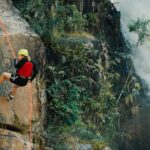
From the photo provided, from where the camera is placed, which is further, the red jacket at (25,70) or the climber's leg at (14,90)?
the climber's leg at (14,90)

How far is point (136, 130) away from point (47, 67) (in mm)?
7363

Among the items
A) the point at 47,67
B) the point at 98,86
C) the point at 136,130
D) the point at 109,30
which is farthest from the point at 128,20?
the point at 47,67

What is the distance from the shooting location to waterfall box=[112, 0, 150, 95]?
68.7ft

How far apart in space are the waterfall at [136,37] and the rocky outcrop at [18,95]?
8367 mm

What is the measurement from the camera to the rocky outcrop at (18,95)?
1158cm

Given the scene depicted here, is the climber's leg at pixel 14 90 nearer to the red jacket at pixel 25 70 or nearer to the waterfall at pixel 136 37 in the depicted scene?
the red jacket at pixel 25 70

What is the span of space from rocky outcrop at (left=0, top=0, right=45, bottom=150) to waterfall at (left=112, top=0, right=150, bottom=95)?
837 centimetres

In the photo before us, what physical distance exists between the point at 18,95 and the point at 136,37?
403 inches

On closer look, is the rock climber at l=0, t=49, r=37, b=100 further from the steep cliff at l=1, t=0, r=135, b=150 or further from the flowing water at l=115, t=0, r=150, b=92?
the flowing water at l=115, t=0, r=150, b=92

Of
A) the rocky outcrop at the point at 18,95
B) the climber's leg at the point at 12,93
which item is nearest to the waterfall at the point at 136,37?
the rocky outcrop at the point at 18,95

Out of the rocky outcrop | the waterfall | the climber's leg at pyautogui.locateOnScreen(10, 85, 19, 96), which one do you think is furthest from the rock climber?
the waterfall

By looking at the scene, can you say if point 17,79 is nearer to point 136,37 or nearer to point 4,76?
point 4,76

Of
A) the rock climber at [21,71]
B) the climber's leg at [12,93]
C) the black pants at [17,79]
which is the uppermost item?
the rock climber at [21,71]

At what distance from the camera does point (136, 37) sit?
21047mm
